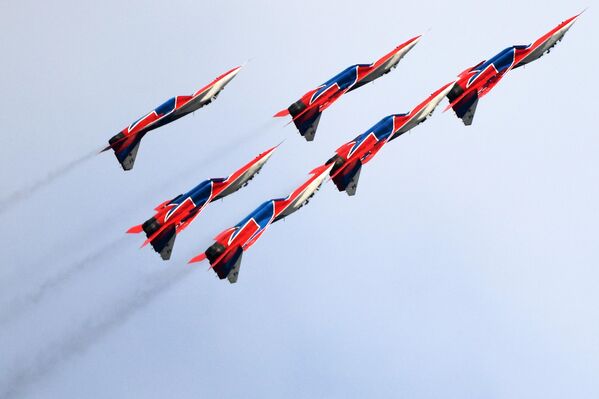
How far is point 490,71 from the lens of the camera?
145m

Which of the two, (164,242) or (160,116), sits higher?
(160,116)

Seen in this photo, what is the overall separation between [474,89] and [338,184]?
1555 cm

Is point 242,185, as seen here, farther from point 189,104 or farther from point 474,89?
point 474,89

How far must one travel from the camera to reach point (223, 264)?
134000 millimetres

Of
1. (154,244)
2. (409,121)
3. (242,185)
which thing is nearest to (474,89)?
(409,121)

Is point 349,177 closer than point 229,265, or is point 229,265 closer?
point 229,265

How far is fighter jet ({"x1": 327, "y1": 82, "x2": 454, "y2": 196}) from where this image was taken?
462 ft

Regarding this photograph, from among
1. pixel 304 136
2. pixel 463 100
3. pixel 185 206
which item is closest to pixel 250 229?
pixel 185 206

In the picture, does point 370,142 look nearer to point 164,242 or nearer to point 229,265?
point 229,265

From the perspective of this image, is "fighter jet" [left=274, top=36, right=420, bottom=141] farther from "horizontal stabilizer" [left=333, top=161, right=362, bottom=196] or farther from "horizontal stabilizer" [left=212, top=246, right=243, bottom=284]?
"horizontal stabilizer" [left=212, top=246, right=243, bottom=284]

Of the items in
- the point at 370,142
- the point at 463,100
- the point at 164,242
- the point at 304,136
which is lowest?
the point at 463,100

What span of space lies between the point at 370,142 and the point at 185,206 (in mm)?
17400

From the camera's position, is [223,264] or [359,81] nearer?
[223,264]

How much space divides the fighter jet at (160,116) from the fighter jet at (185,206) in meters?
6.95
